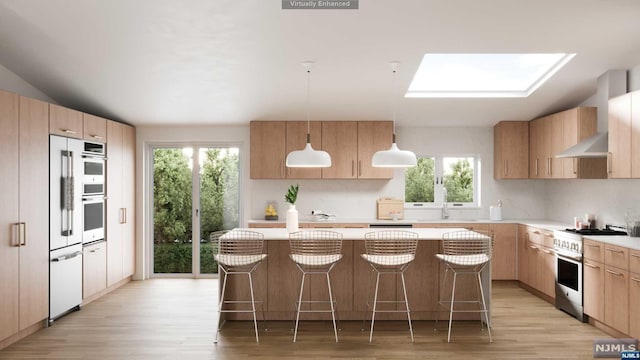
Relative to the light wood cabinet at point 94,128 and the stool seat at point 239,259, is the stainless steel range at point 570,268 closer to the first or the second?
the stool seat at point 239,259

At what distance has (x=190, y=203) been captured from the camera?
7242 millimetres

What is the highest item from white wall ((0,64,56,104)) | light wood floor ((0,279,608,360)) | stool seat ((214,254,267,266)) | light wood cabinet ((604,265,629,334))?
white wall ((0,64,56,104))

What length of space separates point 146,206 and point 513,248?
5565 mm

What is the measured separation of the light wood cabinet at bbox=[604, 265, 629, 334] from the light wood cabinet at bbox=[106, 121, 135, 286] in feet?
19.2

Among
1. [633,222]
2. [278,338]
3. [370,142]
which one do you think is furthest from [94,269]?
[633,222]

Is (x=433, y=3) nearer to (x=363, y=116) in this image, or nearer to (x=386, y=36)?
(x=386, y=36)

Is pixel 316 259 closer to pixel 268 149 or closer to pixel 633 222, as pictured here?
pixel 268 149

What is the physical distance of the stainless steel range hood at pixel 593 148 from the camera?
4.99 metres

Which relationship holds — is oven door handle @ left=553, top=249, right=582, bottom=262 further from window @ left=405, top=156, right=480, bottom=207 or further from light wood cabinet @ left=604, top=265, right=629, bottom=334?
window @ left=405, top=156, right=480, bottom=207

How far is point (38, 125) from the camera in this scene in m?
4.66

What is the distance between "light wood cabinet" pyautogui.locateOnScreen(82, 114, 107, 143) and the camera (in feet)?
18.1

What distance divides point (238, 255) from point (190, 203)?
300cm

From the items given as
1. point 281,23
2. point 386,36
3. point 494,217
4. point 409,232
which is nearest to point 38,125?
point 281,23

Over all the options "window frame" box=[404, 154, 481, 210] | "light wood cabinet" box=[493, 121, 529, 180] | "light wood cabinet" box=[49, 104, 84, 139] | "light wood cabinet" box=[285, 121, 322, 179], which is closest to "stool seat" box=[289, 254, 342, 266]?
"light wood cabinet" box=[285, 121, 322, 179]
